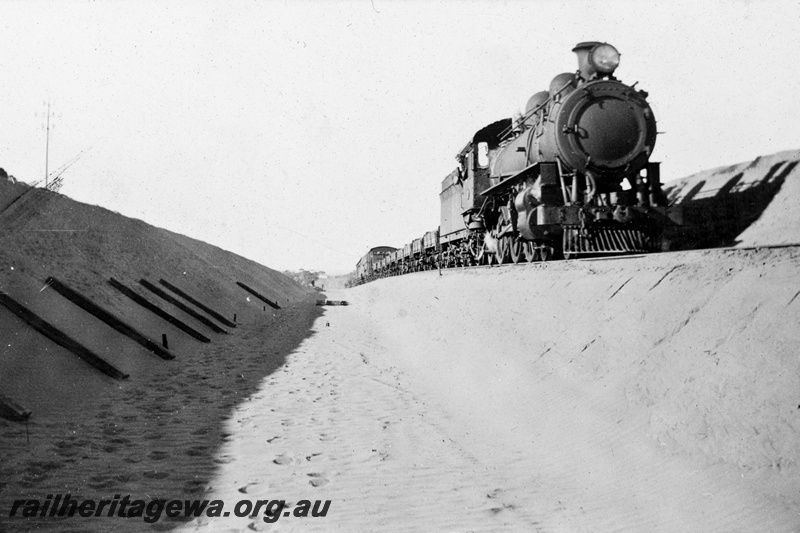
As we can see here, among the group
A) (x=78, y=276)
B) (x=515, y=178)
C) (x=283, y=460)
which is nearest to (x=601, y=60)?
(x=515, y=178)

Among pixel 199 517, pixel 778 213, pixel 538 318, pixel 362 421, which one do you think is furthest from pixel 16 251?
pixel 778 213

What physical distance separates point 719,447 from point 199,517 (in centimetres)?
379

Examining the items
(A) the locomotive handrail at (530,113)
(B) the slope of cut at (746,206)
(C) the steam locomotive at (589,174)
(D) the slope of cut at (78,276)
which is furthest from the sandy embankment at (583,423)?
(B) the slope of cut at (746,206)

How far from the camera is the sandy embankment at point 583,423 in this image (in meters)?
3.67

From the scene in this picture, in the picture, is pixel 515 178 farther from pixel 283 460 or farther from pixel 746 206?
pixel 283 460

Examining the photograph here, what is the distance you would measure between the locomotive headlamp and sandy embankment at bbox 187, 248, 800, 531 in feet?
18.2

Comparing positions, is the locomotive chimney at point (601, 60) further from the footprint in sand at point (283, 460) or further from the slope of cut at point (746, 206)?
the footprint in sand at point (283, 460)

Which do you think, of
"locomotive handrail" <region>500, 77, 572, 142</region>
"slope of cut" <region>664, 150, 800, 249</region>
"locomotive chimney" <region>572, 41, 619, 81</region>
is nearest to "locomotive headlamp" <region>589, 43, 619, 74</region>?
"locomotive chimney" <region>572, 41, 619, 81</region>

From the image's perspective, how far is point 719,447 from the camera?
388 cm

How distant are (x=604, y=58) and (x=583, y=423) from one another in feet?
29.9

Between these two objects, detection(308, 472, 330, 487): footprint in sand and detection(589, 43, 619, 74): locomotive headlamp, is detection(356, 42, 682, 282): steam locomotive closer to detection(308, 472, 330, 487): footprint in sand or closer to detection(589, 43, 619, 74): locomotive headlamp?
detection(589, 43, 619, 74): locomotive headlamp

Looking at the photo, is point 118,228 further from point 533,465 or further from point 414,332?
point 533,465

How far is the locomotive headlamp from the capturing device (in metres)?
11.4

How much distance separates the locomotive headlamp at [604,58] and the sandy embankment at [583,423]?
556 centimetres
